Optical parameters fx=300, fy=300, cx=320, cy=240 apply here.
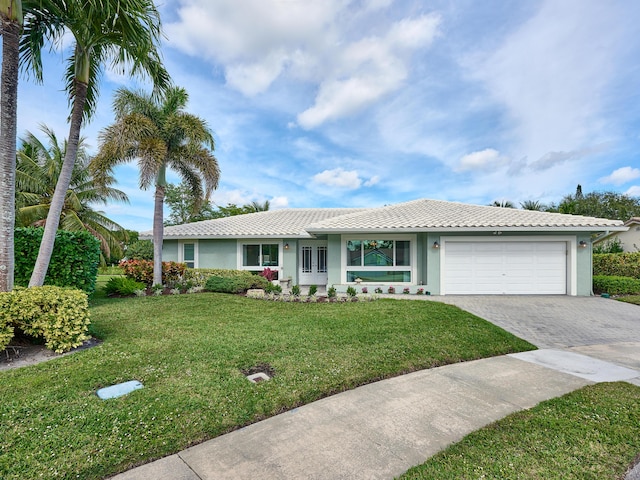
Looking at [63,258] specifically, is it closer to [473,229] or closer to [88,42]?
[88,42]

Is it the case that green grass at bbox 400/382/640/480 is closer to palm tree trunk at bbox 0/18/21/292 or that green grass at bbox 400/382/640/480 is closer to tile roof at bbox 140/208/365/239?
palm tree trunk at bbox 0/18/21/292

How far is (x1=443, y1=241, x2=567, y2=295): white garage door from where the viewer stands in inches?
491

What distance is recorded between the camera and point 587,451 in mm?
2795

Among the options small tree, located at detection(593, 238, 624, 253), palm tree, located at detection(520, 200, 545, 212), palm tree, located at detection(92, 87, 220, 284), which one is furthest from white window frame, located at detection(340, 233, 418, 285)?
palm tree, located at detection(520, 200, 545, 212)

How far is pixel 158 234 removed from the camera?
42.6ft

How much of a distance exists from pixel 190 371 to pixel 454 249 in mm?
11399

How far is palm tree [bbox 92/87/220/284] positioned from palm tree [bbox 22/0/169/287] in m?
3.55

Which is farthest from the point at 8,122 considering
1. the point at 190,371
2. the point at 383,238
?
the point at 383,238

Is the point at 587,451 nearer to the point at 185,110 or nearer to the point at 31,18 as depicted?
the point at 31,18

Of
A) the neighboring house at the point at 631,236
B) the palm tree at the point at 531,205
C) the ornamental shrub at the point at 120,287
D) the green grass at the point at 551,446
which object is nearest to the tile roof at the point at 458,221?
the ornamental shrub at the point at 120,287

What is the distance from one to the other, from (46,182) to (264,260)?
14407 mm

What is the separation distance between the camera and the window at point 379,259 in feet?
43.5

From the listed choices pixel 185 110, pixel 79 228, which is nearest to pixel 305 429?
pixel 185 110

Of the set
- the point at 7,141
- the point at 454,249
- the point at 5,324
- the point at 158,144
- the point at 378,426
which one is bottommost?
the point at 378,426
